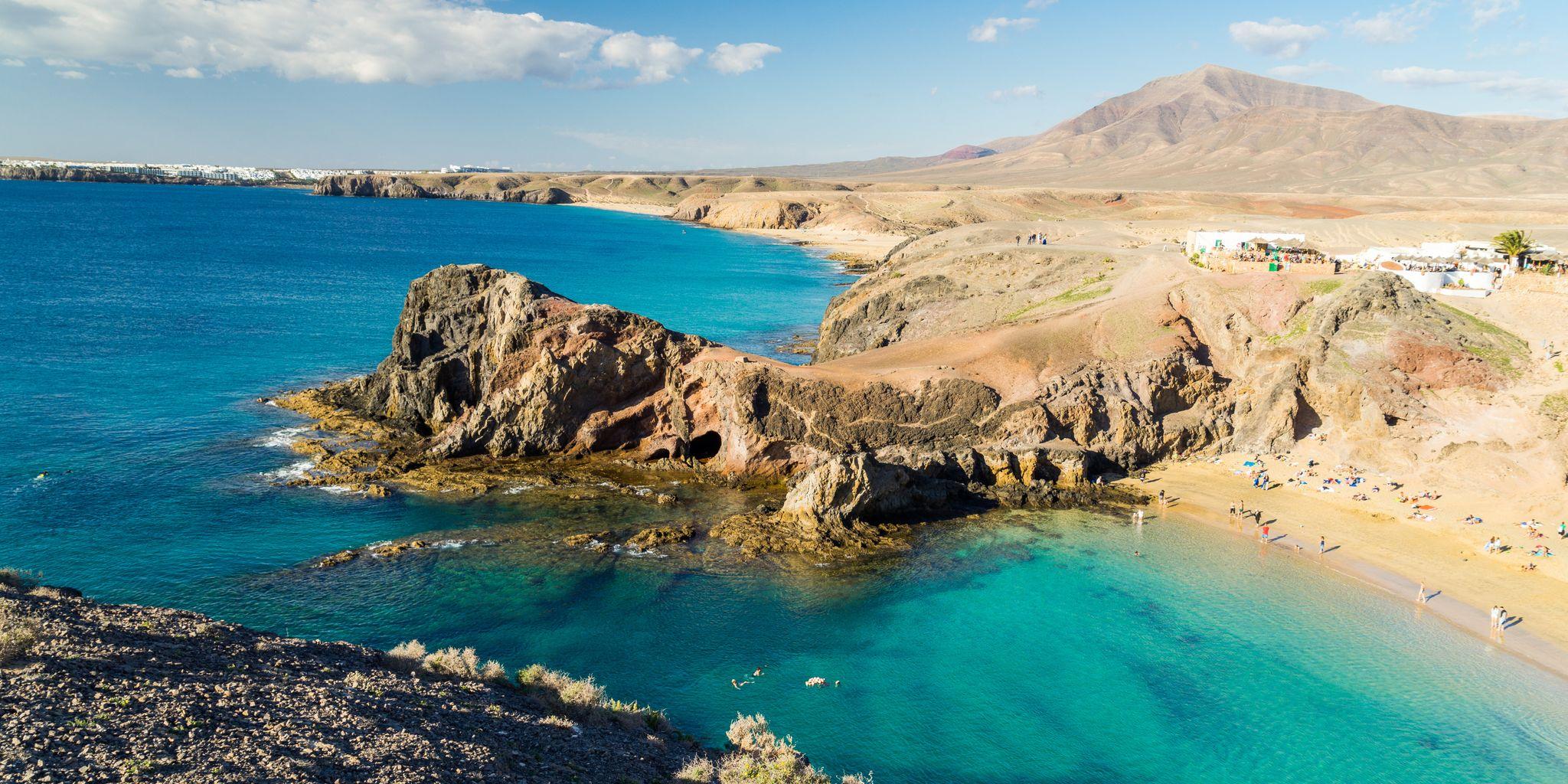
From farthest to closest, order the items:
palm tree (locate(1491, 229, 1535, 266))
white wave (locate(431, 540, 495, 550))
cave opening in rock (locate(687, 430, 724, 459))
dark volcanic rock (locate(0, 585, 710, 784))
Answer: palm tree (locate(1491, 229, 1535, 266))
cave opening in rock (locate(687, 430, 724, 459))
white wave (locate(431, 540, 495, 550))
dark volcanic rock (locate(0, 585, 710, 784))

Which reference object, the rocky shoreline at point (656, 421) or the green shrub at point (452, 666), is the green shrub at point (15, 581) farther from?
the rocky shoreline at point (656, 421)

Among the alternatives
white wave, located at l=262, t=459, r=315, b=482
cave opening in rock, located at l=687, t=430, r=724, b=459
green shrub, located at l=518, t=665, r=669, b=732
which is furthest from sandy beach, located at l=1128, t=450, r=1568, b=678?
white wave, located at l=262, t=459, r=315, b=482

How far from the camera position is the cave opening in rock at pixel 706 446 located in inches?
1679

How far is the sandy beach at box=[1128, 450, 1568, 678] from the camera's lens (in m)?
29.7

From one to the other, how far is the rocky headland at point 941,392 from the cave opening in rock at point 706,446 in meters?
0.11

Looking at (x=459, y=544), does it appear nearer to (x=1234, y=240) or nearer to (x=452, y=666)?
(x=452, y=666)

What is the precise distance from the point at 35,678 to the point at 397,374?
104 ft

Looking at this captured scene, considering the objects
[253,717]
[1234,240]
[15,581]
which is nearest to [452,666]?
[253,717]

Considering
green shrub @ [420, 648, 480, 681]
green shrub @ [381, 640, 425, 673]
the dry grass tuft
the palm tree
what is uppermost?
the palm tree

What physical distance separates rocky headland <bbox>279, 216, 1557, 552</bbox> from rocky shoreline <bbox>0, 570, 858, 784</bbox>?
53.8ft

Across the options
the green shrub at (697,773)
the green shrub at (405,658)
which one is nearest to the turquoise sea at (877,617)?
the green shrub at (697,773)

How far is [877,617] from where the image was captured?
28609mm

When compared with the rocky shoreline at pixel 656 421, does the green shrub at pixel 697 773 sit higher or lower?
lower

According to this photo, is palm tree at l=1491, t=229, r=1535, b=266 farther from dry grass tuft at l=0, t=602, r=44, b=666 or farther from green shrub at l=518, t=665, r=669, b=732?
dry grass tuft at l=0, t=602, r=44, b=666
